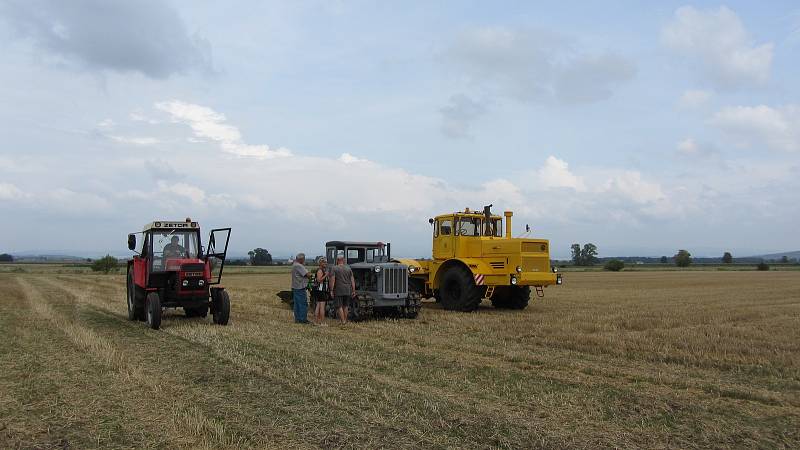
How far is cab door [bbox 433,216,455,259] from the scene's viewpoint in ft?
56.7

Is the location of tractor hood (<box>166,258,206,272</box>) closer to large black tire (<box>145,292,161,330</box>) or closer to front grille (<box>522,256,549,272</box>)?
large black tire (<box>145,292,161,330</box>)

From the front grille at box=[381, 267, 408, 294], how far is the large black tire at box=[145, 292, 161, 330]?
16.2ft

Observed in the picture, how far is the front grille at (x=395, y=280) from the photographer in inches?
571

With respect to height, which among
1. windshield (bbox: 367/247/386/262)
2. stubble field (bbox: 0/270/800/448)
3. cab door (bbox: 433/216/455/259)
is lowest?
stubble field (bbox: 0/270/800/448)

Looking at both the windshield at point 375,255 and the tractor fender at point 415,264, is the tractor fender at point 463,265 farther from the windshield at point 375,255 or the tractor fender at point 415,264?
the windshield at point 375,255

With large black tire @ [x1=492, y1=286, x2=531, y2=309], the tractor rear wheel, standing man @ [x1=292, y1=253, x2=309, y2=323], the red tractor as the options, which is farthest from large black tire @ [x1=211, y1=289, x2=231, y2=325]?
large black tire @ [x1=492, y1=286, x2=531, y2=309]

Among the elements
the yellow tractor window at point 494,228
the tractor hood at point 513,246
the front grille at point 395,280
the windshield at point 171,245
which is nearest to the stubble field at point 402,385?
the windshield at point 171,245

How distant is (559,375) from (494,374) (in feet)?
2.76

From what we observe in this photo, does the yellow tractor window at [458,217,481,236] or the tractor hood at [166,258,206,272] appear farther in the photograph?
the yellow tractor window at [458,217,481,236]

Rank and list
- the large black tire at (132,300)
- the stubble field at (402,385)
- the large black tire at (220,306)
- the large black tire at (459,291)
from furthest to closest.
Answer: the large black tire at (459,291) < the large black tire at (132,300) < the large black tire at (220,306) < the stubble field at (402,385)

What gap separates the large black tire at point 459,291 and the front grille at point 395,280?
214 cm

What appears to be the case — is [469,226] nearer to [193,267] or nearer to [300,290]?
[300,290]

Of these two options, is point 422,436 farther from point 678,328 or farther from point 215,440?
point 678,328

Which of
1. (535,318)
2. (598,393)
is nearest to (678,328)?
(535,318)
